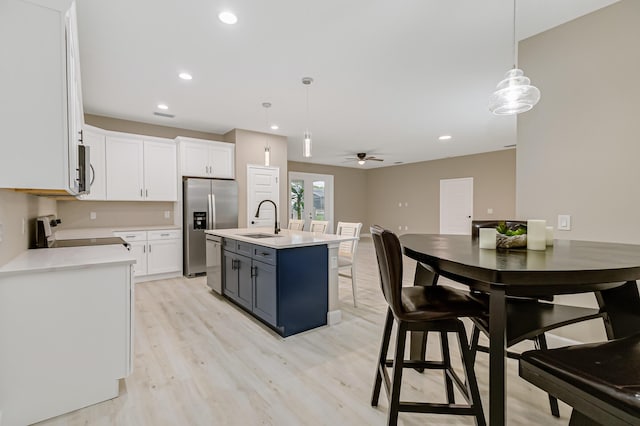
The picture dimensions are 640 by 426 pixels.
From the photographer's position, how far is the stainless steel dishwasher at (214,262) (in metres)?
3.65

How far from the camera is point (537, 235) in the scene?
1527 mm

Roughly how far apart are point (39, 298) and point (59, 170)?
0.70 m

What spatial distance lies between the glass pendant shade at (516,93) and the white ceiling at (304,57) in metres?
0.67

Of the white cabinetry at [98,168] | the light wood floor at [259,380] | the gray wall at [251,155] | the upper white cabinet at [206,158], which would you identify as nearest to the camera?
the light wood floor at [259,380]

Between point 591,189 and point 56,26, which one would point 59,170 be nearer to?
point 56,26

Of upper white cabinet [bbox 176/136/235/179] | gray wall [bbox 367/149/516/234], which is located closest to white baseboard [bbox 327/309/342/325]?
upper white cabinet [bbox 176/136/235/179]

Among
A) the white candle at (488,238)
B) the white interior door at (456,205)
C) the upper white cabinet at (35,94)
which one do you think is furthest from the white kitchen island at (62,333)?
the white interior door at (456,205)

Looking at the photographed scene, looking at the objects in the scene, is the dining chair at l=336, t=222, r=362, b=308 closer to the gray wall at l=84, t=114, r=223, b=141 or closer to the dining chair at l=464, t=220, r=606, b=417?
the dining chair at l=464, t=220, r=606, b=417

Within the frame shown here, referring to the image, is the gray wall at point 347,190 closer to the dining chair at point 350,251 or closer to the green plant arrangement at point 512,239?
the dining chair at point 350,251

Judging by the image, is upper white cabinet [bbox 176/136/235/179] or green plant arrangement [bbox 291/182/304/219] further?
green plant arrangement [bbox 291/182/304/219]

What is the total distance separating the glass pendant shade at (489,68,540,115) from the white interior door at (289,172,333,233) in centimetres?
743

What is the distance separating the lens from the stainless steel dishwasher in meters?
3.65

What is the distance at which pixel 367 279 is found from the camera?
15.6 feet

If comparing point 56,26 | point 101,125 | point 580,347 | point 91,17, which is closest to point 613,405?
point 580,347
